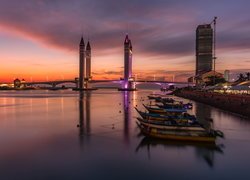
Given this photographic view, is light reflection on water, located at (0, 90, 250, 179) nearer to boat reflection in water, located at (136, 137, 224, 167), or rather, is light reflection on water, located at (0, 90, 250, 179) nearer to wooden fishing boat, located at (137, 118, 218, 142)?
boat reflection in water, located at (136, 137, 224, 167)

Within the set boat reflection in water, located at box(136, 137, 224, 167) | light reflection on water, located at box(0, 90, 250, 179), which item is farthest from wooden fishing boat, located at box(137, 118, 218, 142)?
light reflection on water, located at box(0, 90, 250, 179)

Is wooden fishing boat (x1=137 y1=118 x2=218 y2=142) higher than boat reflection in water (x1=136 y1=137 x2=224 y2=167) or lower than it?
higher

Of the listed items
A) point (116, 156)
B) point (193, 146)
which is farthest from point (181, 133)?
point (116, 156)

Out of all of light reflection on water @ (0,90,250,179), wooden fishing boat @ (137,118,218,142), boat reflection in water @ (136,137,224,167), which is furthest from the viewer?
wooden fishing boat @ (137,118,218,142)

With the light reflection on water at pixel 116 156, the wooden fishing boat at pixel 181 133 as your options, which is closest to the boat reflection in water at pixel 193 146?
the light reflection on water at pixel 116 156

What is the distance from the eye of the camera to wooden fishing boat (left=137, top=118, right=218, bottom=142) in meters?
21.5

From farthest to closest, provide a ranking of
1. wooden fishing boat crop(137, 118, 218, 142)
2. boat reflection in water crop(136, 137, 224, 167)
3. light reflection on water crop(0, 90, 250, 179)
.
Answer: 1. wooden fishing boat crop(137, 118, 218, 142)
2. boat reflection in water crop(136, 137, 224, 167)
3. light reflection on water crop(0, 90, 250, 179)

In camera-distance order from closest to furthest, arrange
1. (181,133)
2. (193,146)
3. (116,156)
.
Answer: (116,156)
(193,146)
(181,133)

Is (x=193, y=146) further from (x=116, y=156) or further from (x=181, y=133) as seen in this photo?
(x=116, y=156)

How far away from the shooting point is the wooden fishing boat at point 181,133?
2150 cm

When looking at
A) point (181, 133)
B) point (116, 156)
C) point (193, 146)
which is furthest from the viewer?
point (181, 133)

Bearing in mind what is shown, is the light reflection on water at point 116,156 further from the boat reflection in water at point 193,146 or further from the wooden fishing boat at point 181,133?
the wooden fishing boat at point 181,133

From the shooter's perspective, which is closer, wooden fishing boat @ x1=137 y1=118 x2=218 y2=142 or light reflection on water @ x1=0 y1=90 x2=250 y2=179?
light reflection on water @ x1=0 y1=90 x2=250 y2=179

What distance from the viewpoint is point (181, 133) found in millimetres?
21953
